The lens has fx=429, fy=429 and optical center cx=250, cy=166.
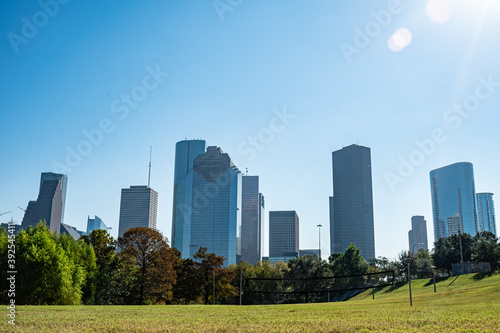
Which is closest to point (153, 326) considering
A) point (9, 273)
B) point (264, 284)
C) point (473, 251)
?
point (9, 273)

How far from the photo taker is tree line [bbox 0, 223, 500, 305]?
3834 cm

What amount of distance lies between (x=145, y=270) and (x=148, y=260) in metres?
1.27

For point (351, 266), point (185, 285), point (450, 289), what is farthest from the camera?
point (351, 266)

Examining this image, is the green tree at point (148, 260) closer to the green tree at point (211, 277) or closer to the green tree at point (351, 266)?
the green tree at point (211, 277)

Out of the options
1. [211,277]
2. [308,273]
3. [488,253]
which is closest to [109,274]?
[211,277]

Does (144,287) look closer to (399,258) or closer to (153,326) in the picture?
(153,326)

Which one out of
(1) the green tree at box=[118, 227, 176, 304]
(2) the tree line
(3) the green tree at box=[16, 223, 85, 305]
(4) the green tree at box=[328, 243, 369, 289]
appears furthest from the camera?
(4) the green tree at box=[328, 243, 369, 289]

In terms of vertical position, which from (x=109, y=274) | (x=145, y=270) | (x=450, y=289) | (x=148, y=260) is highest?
(x=148, y=260)

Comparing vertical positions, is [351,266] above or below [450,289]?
above

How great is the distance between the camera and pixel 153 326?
14.8 metres

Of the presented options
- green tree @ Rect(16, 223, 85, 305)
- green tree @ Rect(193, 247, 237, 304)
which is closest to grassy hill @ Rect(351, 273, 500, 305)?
green tree @ Rect(193, 247, 237, 304)

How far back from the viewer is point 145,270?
53812mm

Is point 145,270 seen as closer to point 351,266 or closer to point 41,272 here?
point 41,272

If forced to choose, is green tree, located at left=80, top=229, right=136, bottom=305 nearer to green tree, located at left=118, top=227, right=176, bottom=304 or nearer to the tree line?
the tree line
